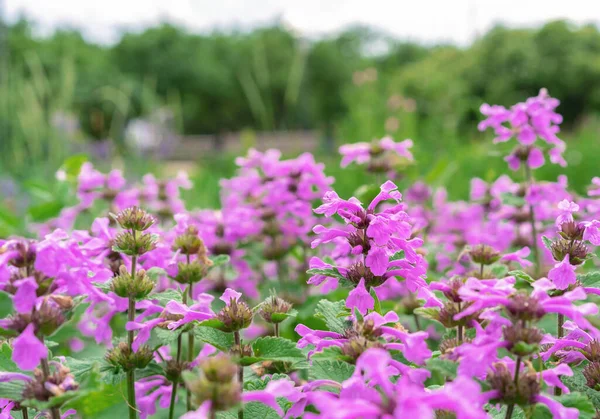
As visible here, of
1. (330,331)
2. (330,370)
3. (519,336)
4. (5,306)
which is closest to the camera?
(519,336)

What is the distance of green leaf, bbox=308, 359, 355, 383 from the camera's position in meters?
0.90

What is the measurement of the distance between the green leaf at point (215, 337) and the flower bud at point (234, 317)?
0.09ft

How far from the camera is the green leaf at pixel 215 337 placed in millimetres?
1022

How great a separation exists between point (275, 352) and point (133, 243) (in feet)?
1.17

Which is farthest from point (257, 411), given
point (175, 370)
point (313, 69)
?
point (313, 69)

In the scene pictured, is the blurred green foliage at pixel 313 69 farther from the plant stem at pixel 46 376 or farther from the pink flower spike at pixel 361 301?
the plant stem at pixel 46 376

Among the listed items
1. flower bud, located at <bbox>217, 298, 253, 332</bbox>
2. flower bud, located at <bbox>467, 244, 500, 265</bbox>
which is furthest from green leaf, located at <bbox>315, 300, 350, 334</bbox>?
flower bud, located at <bbox>467, 244, 500, 265</bbox>

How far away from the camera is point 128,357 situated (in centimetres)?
113

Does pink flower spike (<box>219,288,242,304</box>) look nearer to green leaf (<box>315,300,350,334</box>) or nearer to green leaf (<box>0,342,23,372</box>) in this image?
green leaf (<box>315,300,350,334</box>)

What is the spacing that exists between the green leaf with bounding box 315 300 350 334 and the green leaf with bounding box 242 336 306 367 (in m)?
0.07

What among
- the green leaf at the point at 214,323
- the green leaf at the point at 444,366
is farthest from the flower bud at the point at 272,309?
the green leaf at the point at 444,366

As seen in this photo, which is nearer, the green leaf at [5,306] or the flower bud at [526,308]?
the flower bud at [526,308]

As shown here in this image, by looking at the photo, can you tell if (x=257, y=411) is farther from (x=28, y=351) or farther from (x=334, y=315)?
(x=28, y=351)

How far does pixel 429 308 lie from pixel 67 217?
1710mm
